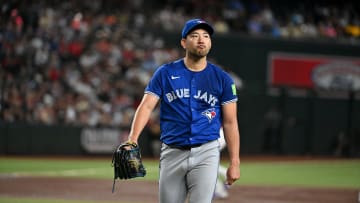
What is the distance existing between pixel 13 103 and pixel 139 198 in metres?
9.98

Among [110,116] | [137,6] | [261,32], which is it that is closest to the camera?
[110,116]

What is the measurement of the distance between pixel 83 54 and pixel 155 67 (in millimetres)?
2402

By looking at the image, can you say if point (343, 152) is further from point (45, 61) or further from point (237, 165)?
point (237, 165)

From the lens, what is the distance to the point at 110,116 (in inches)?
932

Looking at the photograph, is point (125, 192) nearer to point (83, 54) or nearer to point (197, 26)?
point (197, 26)

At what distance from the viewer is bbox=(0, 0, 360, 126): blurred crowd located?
A: 2198 cm

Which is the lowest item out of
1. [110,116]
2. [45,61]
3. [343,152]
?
[343,152]

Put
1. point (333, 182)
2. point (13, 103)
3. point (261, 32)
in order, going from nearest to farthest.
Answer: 1. point (333, 182)
2. point (13, 103)
3. point (261, 32)

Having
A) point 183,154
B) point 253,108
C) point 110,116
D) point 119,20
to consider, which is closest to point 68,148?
point 110,116

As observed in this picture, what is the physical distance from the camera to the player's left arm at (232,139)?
5969 mm

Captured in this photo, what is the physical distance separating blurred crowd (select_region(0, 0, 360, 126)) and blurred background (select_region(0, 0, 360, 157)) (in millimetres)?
33

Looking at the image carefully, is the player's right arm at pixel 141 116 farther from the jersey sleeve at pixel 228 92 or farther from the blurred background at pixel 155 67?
the blurred background at pixel 155 67

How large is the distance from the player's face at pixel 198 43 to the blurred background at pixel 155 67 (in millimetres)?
15455

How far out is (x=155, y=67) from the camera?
2466 cm
